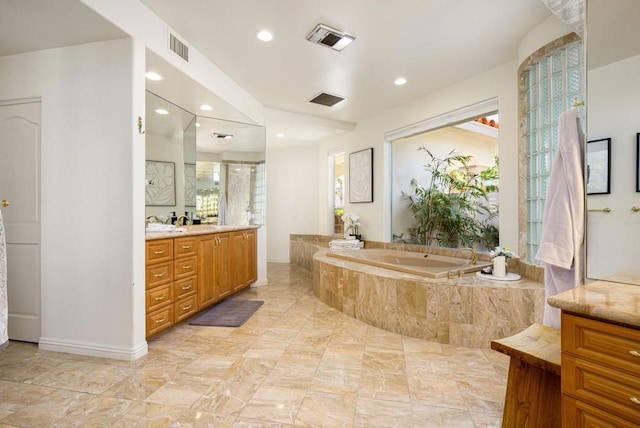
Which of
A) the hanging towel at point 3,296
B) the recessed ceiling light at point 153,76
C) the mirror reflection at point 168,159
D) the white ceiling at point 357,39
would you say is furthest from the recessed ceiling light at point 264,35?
the hanging towel at point 3,296

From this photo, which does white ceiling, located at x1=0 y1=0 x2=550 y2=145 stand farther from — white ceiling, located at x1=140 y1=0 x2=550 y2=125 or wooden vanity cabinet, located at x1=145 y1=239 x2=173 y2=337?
wooden vanity cabinet, located at x1=145 y1=239 x2=173 y2=337

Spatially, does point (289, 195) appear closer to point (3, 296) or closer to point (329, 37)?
point (329, 37)

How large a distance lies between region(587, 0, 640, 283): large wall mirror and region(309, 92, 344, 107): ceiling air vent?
112 inches

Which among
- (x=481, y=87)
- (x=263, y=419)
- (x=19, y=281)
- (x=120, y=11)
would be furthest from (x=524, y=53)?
(x=19, y=281)

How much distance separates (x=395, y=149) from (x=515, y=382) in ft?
12.3

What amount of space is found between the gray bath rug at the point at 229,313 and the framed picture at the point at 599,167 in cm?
268

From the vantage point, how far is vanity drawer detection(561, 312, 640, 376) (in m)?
0.81

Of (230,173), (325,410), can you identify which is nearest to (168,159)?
(230,173)

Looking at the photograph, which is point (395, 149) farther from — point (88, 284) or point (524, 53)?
point (88, 284)

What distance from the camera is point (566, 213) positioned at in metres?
1.33

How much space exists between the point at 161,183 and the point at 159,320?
1.50 metres

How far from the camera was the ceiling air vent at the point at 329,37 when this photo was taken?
7.90ft

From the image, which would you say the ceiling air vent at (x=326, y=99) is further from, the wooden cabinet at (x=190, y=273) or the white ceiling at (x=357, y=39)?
the wooden cabinet at (x=190, y=273)

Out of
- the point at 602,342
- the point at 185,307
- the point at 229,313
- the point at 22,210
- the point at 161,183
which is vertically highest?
the point at 161,183
